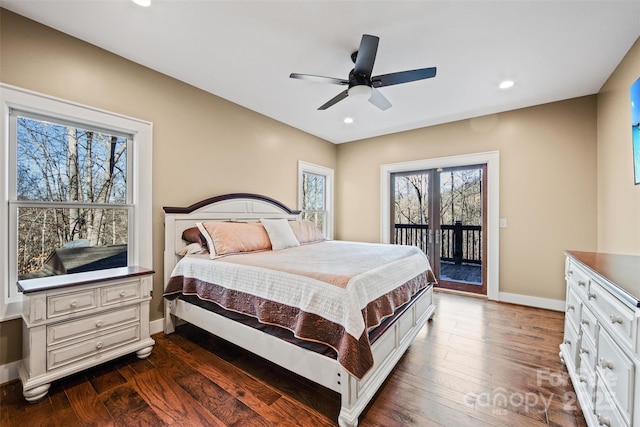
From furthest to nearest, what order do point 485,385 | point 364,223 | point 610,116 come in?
point 364,223 < point 610,116 < point 485,385

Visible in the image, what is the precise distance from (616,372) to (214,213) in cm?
340

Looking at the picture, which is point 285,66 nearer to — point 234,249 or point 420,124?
point 234,249

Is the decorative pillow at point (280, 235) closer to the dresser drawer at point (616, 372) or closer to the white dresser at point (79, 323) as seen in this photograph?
the white dresser at point (79, 323)

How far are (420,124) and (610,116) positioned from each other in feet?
7.08

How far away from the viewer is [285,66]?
268 cm

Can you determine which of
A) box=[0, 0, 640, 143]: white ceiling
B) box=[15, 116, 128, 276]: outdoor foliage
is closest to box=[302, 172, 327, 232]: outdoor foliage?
box=[0, 0, 640, 143]: white ceiling

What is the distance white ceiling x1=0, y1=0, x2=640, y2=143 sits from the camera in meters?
1.93

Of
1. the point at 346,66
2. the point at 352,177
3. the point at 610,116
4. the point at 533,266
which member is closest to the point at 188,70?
the point at 346,66

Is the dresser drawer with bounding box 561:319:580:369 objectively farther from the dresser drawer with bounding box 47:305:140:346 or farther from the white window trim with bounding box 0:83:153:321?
the white window trim with bounding box 0:83:153:321

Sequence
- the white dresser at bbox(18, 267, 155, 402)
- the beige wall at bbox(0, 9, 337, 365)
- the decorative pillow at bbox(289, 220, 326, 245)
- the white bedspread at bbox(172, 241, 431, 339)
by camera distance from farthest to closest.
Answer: the decorative pillow at bbox(289, 220, 326, 245), the beige wall at bbox(0, 9, 337, 365), the white dresser at bbox(18, 267, 155, 402), the white bedspread at bbox(172, 241, 431, 339)

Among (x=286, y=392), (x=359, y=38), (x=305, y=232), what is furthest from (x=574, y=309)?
(x=305, y=232)

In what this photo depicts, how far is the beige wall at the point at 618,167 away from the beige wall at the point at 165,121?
12.7ft

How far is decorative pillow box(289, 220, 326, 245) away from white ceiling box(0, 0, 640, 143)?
5.61ft

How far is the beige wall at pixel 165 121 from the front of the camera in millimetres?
2037
